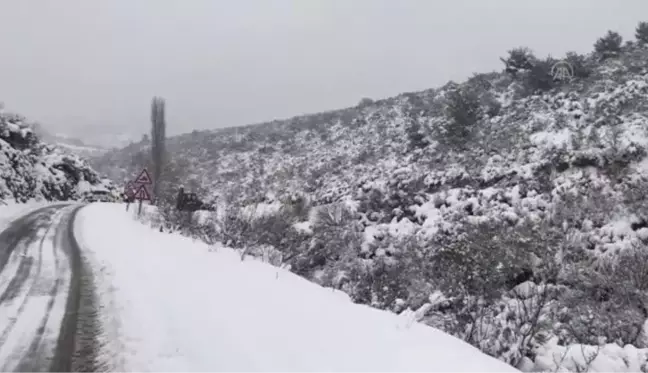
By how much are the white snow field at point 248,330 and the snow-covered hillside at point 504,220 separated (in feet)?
6.53

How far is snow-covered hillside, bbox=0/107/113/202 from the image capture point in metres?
24.7

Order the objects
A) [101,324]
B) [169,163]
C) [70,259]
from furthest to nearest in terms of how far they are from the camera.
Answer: [169,163] → [70,259] → [101,324]

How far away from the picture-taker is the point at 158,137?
40.7 metres

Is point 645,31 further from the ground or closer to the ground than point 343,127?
further from the ground

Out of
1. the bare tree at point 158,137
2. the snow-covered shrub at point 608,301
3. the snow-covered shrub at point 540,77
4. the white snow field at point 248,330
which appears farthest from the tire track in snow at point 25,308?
the bare tree at point 158,137

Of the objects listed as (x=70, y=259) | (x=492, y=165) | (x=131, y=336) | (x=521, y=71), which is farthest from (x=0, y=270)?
(x=521, y=71)

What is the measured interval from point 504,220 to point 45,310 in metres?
11.3

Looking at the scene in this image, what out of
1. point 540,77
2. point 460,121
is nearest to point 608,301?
point 460,121

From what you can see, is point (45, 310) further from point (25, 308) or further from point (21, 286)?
point (21, 286)

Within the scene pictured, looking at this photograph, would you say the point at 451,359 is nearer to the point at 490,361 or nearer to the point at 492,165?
the point at 490,361

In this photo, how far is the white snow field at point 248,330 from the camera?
179 inches

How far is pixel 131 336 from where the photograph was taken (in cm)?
511

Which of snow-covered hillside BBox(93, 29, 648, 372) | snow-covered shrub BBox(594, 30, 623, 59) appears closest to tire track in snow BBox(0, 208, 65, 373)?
snow-covered hillside BBox(93, 29, 648, 372)

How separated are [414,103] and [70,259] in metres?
37.5
